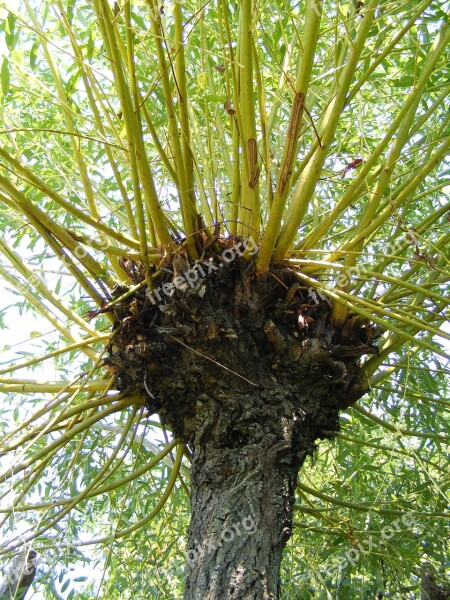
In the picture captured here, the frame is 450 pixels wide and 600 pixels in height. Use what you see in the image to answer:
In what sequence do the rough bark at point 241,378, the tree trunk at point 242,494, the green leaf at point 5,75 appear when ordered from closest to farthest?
the tree trunk at point 242,494 < the rough bark at point 241,378 < the green leaf at point 5,75

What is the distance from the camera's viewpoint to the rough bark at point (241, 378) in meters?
1.24

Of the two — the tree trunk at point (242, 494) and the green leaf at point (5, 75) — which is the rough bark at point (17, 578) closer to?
the tree trunk at point (242, 494)

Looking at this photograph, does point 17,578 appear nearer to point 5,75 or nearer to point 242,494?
point 242,494

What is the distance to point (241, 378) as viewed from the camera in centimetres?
133

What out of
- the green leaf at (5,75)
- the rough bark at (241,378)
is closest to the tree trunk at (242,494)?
the rough bark at (241,378)

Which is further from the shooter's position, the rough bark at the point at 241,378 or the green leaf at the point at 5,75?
the green leaf at the point at 5,75

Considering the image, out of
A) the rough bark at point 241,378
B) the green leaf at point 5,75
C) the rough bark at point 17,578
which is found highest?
the green leaf at point 5,75

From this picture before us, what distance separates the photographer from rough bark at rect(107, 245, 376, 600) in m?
1.24

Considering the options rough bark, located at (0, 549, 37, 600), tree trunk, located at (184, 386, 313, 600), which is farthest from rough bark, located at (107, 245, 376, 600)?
rough bark, located at (0, 549, 37, 600)

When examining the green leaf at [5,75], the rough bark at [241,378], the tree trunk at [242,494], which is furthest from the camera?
the green leaf at [5,75]

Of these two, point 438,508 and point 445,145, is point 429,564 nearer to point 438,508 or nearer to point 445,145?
point 438,508

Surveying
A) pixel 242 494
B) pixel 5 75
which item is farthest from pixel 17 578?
pixel 5 75

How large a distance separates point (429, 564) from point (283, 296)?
1024 millimetres

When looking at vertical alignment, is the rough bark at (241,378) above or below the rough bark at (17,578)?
above
